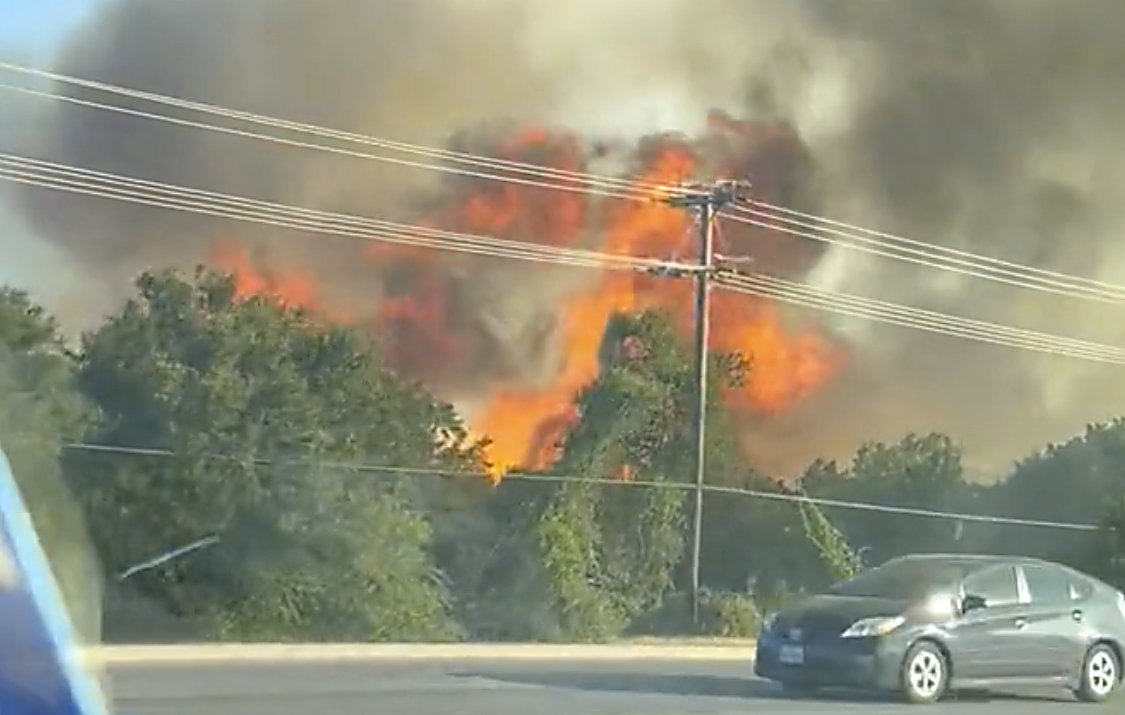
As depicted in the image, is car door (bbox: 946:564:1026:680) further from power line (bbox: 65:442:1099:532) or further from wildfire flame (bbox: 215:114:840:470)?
wildfire flame (bbox: 215:114:840:470)

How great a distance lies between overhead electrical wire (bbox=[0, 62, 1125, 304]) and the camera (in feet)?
100

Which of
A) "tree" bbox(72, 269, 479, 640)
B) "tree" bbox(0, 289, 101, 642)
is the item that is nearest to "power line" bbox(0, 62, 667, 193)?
"tree" bbox(72, 269, 479, 640)

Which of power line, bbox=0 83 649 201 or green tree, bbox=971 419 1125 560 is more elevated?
power line, bbox=0 83 649 201

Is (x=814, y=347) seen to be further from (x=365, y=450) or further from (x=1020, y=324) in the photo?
(x=365, y=450)

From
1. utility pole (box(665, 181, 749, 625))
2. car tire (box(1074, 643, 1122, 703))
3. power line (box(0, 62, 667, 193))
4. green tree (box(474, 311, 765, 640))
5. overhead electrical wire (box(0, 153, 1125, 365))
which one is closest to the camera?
car tire (box(1074, 643, 1122, 703))

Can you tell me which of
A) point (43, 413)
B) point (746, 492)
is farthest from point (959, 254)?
point (43, 413)

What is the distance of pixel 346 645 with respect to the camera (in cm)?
1652

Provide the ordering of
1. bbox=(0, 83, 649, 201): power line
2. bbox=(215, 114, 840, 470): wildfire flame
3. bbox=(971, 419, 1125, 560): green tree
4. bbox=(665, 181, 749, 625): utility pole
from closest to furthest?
1. bbox=(971, 419, 1125, 560): green tree
2. bbox=(665, 181, 749, 625): utility pole
3. bbox=(0, 83, 649, 201): power line
4. bbox=(215, 114, 840, 470): wildfire flame

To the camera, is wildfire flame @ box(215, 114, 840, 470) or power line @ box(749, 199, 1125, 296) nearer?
wildfire flame @ box(215, 114, 840, 470)

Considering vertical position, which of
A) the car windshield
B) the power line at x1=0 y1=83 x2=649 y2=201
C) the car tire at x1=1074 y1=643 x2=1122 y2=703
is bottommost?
the car tire at x1=1074 y1=643 x2=1122 y2=703

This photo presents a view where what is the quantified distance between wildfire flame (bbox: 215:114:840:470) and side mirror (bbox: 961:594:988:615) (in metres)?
18.9

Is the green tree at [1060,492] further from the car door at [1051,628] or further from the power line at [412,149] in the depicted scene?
the car door at [1051,628]

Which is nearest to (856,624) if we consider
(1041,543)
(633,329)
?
(1041,543)

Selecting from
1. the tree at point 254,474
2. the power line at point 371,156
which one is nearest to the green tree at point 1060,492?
the power line at point 371,156
